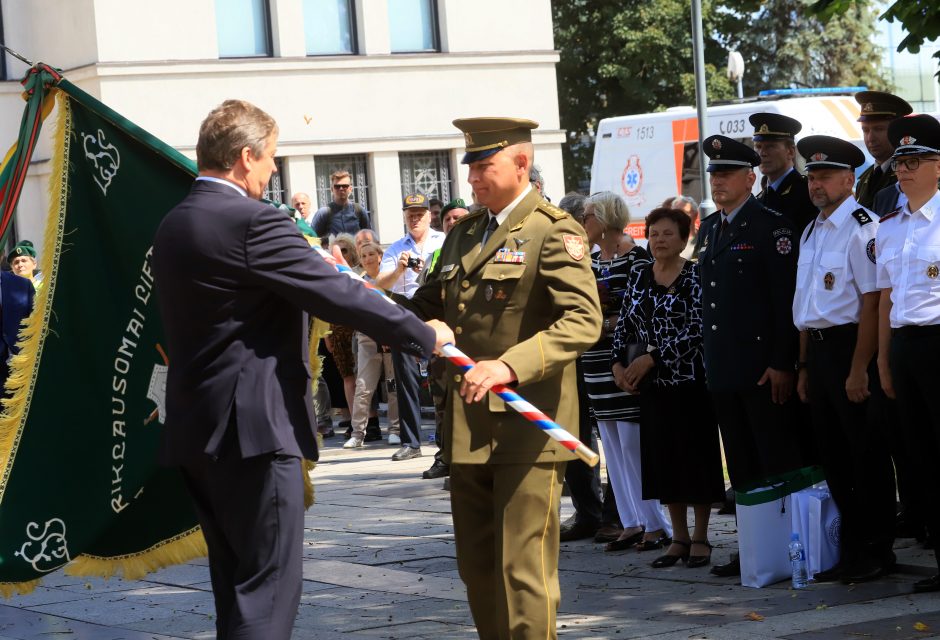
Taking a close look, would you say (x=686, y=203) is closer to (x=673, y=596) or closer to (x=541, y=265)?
(x=673, y=596)

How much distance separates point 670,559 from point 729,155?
87.1 inches

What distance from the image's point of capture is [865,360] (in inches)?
296

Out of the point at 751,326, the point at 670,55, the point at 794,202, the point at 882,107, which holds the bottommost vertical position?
the point at 751,326

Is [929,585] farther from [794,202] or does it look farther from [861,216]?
[794,202]

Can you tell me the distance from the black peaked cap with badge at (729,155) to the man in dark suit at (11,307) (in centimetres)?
559

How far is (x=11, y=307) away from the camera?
447 inches

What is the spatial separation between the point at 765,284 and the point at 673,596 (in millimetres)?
1641

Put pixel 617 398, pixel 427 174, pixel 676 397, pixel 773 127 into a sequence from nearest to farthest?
1. pixel 773 127
2. pixel 676 397
3. pixel 617 398
4. pixel 427 174

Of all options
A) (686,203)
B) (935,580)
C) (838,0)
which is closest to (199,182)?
(935,580)

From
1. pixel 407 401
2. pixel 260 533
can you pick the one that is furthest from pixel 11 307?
pixel 260 533

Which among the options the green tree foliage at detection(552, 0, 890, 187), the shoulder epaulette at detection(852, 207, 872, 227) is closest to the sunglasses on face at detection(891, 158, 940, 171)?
the shoulder epaulette at detection(852, 207, 872, 227)

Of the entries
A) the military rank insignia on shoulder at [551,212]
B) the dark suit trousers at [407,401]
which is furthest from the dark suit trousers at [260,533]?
the dark suit trousers at [407,401]

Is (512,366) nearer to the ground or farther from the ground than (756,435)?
farther from the ground

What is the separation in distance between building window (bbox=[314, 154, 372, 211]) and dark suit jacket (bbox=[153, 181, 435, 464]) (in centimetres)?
2308
